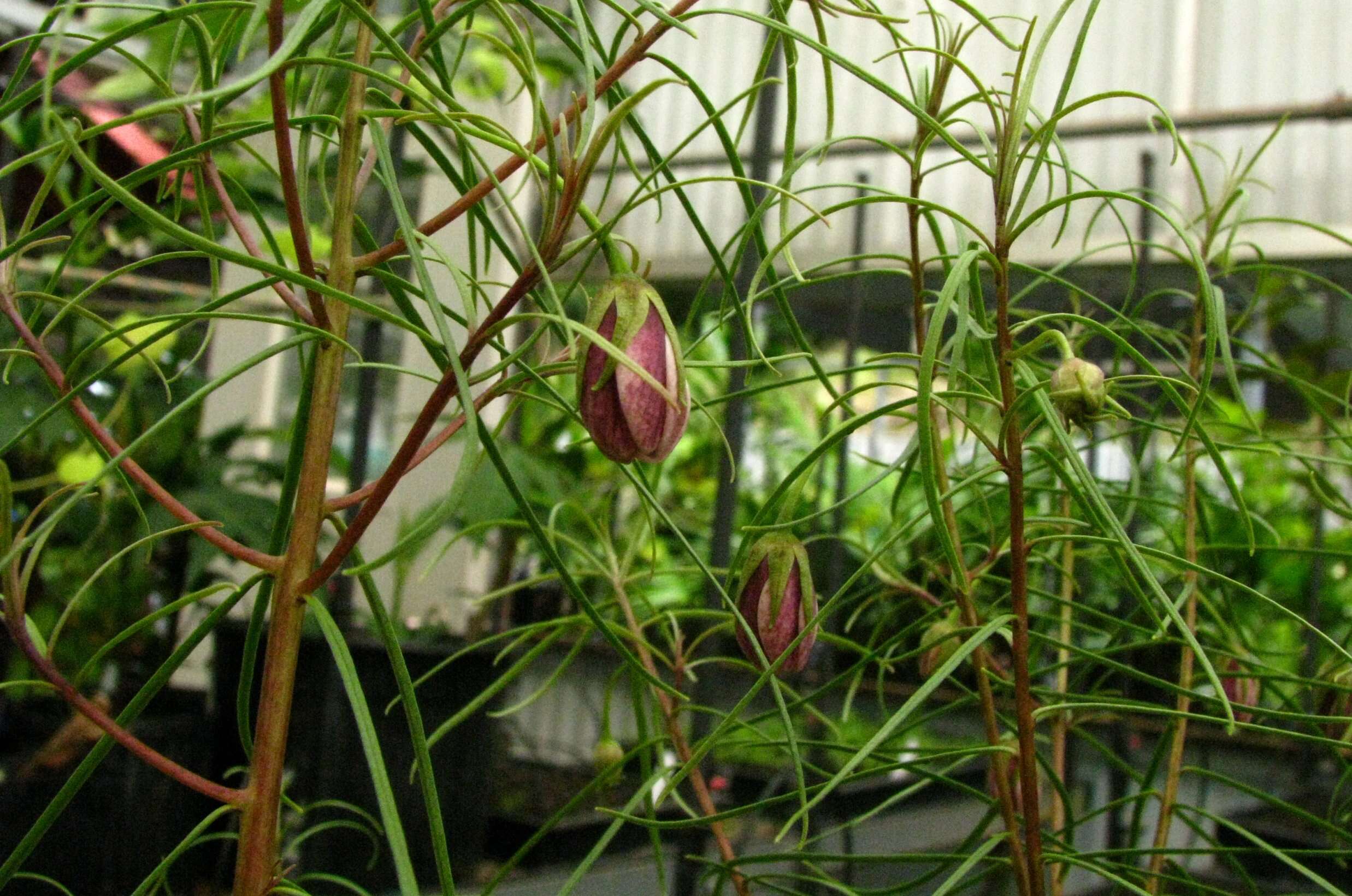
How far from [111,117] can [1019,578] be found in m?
0.91

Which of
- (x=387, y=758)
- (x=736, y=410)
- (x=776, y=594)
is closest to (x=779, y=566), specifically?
(x=776, y=594)

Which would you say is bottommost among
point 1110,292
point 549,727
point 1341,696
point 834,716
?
point 549,727

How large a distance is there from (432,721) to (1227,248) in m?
0.81

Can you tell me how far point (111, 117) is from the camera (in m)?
0.97

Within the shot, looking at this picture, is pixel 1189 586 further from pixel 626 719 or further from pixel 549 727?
pixel 549 727

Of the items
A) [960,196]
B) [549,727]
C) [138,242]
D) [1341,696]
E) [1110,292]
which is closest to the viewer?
[1341,696]

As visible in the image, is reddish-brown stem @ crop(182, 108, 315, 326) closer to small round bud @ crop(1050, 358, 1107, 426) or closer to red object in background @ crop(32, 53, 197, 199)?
small round bud @ crop(1050, 358, 1107, 426)

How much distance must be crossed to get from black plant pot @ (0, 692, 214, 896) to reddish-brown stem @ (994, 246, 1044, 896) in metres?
0.76

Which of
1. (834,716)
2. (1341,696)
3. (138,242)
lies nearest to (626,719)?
(834,716)

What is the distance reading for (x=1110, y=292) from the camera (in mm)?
891

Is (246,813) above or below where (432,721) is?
above

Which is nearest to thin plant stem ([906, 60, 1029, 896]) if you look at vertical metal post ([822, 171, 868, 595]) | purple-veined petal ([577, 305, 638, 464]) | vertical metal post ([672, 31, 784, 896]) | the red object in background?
purple-veined petal ([577, 305, 638, 464])

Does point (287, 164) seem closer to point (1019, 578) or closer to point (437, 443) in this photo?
point (437, 443)

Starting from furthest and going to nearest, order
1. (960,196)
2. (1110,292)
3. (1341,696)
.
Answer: (960,196) < (1110,292) < (1341,696)
